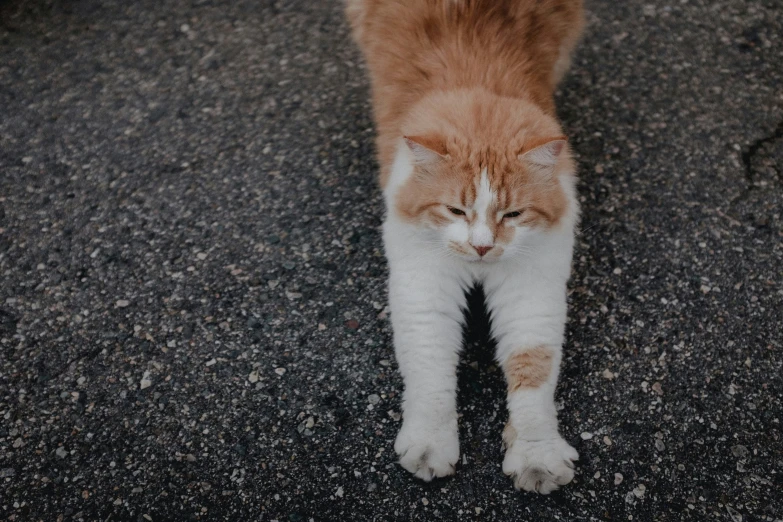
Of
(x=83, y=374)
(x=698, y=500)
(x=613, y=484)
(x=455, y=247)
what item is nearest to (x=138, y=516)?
(x=83, y=374)

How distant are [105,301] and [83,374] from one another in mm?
336

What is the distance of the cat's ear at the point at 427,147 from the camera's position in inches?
73.6

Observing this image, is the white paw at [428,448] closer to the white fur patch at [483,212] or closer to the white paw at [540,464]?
the white paw at [540,464]

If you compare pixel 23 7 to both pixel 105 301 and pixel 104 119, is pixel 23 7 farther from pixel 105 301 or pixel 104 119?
pixel 105 301

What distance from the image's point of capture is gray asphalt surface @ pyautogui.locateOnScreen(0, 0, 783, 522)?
2.01 m

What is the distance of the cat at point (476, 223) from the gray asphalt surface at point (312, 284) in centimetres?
14

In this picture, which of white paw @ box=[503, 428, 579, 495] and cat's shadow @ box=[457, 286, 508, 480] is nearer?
white paw @ box=[503, 428, 579, 495]

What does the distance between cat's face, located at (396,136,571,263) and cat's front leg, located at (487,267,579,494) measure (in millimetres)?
179

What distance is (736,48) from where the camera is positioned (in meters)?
3.34

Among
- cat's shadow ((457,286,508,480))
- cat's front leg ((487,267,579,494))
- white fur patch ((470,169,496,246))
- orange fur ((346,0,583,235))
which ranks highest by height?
orange fur ((346,0,583,235))

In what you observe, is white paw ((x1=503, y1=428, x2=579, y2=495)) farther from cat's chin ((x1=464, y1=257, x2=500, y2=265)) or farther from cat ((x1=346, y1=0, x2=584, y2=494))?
cat's chin ((x1=464, y1=257, x2=500, y2=265))

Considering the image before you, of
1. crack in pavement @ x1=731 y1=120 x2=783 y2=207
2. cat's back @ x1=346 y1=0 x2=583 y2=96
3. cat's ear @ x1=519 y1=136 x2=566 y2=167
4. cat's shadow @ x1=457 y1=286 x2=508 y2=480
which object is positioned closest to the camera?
cat's ear @ x1=519 y1=136 x2=566 y2=167

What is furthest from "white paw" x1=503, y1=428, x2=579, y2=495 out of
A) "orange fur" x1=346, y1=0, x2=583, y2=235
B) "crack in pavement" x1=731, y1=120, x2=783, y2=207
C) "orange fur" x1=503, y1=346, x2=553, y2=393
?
"crack in pavement" x1=731, y1=120, x2=783, y2=207

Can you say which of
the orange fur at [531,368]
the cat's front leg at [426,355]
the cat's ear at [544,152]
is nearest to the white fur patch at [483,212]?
the cat's ear at [544,152]
